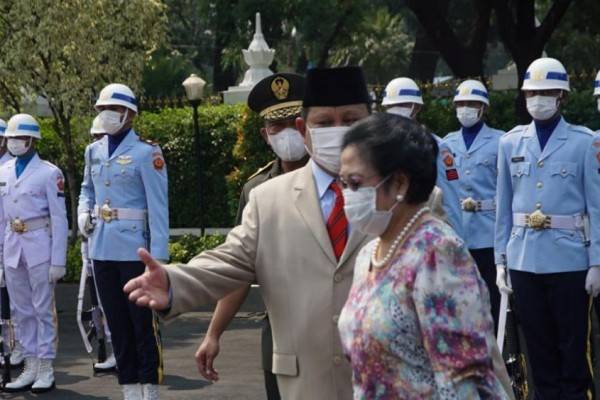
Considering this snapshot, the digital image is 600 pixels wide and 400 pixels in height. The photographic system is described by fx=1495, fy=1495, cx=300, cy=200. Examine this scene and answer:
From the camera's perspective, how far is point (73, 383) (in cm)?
1125

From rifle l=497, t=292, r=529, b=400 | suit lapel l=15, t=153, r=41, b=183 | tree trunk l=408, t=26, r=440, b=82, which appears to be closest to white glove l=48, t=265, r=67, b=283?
suit lapel l=15, t=153, r=41, b=183

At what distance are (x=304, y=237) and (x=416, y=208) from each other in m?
0.82

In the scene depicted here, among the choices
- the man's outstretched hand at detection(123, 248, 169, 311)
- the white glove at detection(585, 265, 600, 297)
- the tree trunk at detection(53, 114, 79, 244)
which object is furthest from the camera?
the tree trunk at detection(53, 114, 79, 244)

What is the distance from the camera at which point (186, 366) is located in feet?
38.6

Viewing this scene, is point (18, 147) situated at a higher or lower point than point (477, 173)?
higher

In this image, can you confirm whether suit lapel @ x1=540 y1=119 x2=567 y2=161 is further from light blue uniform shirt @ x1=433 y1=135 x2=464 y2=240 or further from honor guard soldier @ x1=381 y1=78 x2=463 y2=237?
A: light blue uniform shirt @ x1=433 y1=135 x2=464 y2=240

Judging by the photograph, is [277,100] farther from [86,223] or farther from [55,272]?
[55,272]

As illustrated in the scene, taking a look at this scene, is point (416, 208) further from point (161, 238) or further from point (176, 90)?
point (176, 90)

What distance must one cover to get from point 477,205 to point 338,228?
6.43 m

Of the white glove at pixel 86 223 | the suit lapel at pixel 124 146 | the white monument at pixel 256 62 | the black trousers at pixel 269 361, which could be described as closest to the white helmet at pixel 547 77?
the suit lapel at pixel 124 146

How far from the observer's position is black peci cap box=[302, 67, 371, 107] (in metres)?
5.12

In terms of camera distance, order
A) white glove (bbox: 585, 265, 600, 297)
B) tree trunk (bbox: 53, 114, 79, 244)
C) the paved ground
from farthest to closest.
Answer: tree trunk (bbox: 53, 114, 79, 244) → the paved ground → white glove (bbox: 585, 265, 600, 297)

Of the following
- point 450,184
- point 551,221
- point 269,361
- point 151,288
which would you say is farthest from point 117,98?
point 151,288

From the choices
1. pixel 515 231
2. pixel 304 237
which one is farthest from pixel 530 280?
pixel 304 237
